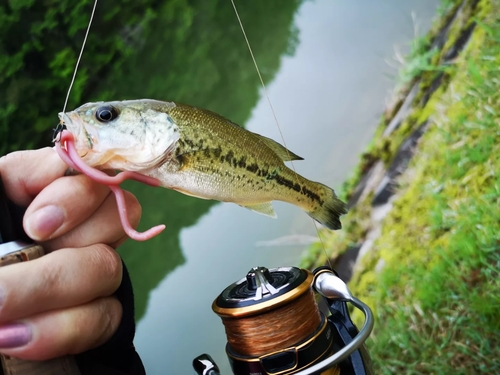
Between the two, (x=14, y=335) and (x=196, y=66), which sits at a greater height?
(x=196, y=66)

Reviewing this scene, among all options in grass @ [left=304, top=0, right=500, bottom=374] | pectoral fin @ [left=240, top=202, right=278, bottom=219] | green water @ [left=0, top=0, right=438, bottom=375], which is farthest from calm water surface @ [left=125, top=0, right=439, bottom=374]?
pectoral fin @ [left=240, top=202, right=278, bottom=219]

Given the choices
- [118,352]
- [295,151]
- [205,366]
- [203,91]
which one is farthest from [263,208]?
[203,91]

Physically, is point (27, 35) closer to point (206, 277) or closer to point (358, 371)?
point (206, 277)

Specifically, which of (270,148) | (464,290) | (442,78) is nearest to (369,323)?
(270,148)

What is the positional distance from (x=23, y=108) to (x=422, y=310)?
2.22m

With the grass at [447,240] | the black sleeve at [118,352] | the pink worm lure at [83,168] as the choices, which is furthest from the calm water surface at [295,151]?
the pink worm lure at [83,168]

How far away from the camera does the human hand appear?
0.57m

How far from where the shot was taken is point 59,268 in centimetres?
61

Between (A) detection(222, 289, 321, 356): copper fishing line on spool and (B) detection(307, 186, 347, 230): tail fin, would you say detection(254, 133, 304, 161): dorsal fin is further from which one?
(A) detection(222, 289, 321, 356): copper fishing line on spool

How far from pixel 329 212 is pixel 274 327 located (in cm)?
24

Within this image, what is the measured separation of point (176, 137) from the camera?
1.98 feet

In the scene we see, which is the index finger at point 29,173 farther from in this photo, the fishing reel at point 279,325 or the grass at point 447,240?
the grass at point 447,240

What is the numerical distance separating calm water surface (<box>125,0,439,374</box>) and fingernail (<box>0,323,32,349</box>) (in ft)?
4.73

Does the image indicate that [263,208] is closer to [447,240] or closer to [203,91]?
[447,240]
